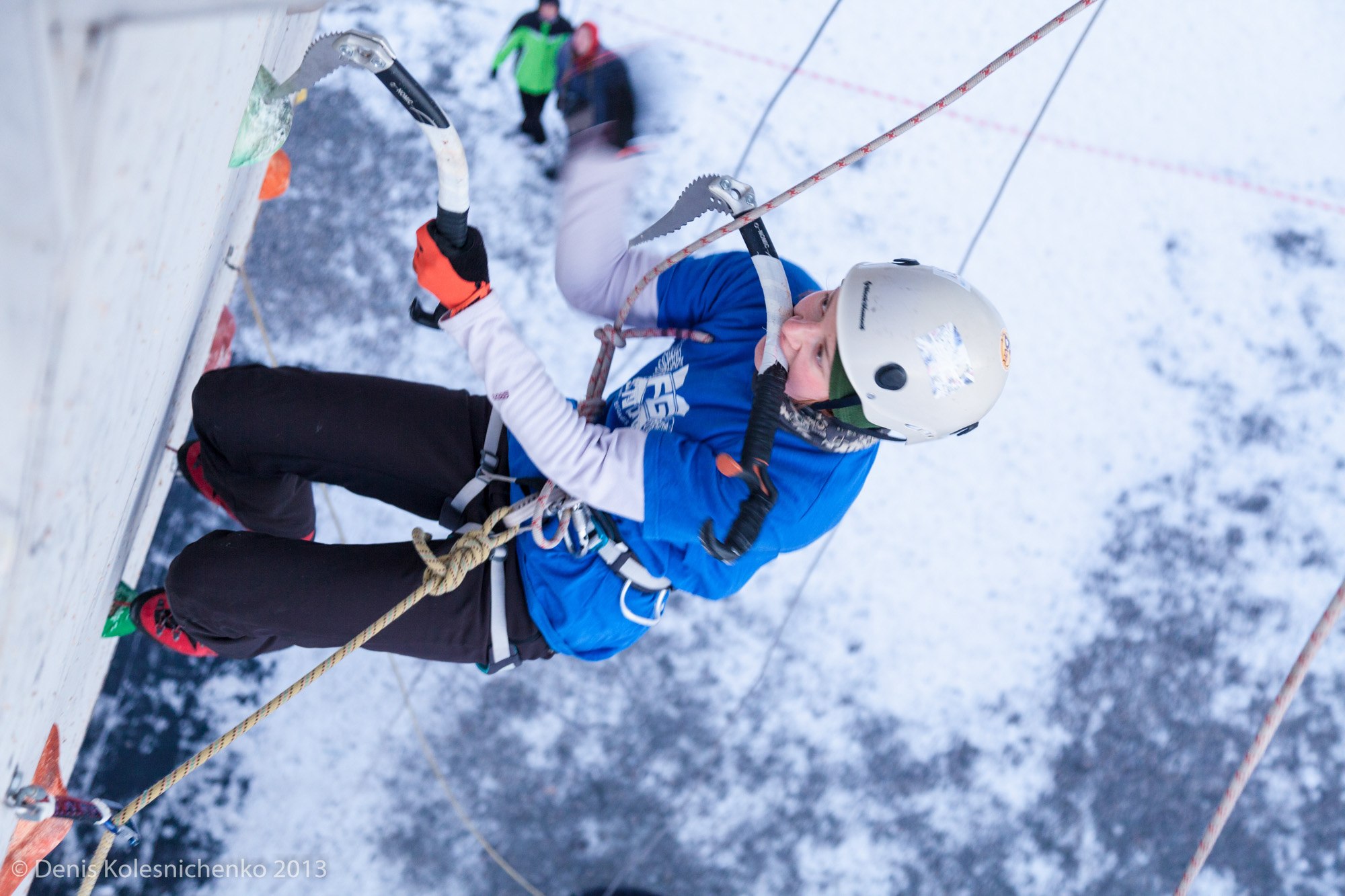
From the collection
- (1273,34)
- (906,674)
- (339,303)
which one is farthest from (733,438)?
(1273,34)

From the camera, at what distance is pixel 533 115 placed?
2.98 metres

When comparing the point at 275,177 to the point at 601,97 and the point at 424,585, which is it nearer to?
the point at 601,97

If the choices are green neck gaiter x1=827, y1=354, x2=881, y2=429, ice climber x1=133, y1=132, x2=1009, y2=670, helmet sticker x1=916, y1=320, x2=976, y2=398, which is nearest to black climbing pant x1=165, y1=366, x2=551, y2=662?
ice climber x1=133, y1=132, x2=1009, y2=670

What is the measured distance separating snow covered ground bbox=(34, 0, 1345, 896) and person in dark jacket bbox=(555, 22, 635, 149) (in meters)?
1.30

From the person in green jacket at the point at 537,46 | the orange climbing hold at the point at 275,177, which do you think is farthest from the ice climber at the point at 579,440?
the person in green jacket at the point at 537,46

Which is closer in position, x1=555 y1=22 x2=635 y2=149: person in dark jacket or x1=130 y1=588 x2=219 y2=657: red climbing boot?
x1=555 y1=22 x2=635 y2=149: person in dark jacket

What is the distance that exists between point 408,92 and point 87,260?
56cm

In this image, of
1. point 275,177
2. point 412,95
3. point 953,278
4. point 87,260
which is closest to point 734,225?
point 953,278

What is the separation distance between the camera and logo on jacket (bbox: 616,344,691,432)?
5.27 feet

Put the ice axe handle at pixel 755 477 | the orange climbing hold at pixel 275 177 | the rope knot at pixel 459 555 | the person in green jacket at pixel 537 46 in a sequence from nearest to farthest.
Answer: the ice axe handle at pixel 755 477 < the rope knot at pixel 459 555 < the orange climbing hold at pixel 275 177 < the person in green jacket at pixel 537 46

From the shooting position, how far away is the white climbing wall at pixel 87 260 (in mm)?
705

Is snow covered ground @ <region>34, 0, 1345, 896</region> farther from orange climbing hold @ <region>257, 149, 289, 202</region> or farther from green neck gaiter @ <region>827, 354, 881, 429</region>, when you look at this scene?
green neck gaiter @ <region>827, 354, 881, 429</region>

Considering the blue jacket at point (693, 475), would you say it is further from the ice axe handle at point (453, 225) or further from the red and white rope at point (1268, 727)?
the red and white rope at point (1268, 727)

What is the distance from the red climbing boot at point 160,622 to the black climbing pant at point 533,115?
1.90 meters
